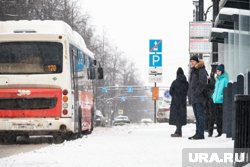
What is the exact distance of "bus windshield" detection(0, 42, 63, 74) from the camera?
846 inches

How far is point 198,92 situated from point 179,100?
2130 millimetres

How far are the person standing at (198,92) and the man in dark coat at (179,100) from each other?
1.61 metres

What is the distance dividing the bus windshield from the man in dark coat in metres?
3.09

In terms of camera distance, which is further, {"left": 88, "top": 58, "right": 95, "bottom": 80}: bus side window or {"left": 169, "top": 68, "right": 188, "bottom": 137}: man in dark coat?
{"left": 88, "top": 58, "right": 95, "bottom": 80}: bus side window

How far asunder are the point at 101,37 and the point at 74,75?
99.7 meters

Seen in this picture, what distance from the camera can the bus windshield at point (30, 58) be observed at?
21500 millimetres

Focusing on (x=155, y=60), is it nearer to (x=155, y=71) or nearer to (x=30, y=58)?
(x=155, y=71)

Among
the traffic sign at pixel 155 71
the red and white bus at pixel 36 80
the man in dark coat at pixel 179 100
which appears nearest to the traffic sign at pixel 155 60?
the traffic sign at pixel 155 71

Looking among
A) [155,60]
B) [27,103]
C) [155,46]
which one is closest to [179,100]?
[27,103]

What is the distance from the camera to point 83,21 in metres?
86.6

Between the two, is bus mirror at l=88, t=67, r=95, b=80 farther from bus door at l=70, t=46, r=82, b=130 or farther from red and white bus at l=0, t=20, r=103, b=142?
red and white bus at l=0, t=20, r=103, b=142

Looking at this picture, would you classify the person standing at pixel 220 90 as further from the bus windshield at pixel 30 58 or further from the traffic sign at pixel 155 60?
the traffic sign at pixel 155 60

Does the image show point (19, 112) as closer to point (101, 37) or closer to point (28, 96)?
point (28, 96)

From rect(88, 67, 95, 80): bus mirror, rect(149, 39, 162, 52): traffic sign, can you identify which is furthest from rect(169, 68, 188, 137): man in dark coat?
rect(149, 39, 162, 52): traffic sign
